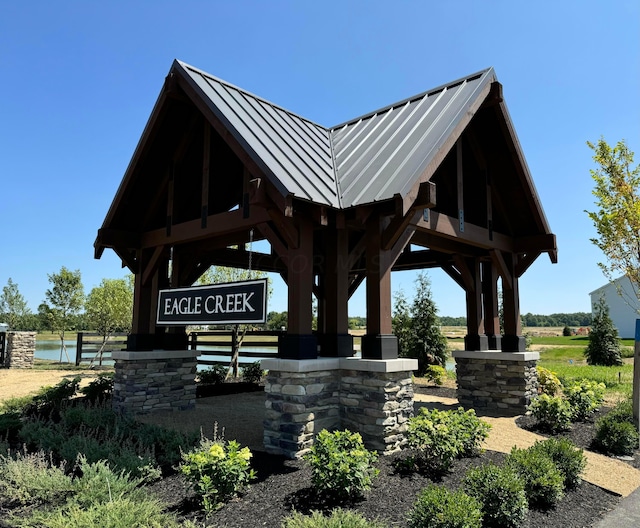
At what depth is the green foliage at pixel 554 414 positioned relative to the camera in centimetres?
868

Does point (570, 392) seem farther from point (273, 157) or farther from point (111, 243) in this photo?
point (111, 243)

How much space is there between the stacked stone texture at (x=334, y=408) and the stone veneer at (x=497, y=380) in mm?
4319

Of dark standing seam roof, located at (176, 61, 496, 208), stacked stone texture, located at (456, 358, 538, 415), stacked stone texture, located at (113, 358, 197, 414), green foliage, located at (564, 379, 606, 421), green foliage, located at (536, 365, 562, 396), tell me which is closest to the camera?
dark standing seam roof, located at (176, 61, 496, 208)

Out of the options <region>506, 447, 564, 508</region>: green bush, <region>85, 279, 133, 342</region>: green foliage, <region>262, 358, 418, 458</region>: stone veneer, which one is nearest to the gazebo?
<region>262, 358, 418, 458</region>: stone veneer

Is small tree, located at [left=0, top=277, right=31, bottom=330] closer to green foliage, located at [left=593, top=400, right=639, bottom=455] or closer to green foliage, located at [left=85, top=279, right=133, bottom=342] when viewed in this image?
green foliage, located at [left=85, top=279, right=133, bottom=342]

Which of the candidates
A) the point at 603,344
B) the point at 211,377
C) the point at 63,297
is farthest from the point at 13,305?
the point at 603,344

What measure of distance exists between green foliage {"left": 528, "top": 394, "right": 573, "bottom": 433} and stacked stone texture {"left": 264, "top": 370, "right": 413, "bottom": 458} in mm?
3364

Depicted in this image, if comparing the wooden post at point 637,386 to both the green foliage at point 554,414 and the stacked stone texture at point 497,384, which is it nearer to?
the green foliage at point 554,414

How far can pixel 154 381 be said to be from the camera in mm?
10219

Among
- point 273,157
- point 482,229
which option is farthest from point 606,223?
point 273,157

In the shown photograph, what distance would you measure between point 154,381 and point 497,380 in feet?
26.2

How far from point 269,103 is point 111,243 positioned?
4878mm

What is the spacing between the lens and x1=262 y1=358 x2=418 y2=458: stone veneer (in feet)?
22.2

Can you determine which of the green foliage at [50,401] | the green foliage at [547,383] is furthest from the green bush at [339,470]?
the green foliage at [547,383]
